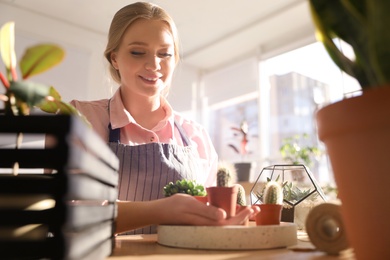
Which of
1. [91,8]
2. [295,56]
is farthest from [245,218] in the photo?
[295,56]

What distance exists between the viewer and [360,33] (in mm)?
371

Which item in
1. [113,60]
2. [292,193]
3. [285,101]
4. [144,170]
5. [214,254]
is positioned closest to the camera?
[214,254]

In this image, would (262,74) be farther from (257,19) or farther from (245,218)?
(245,218)

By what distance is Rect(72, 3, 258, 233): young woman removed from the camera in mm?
1224

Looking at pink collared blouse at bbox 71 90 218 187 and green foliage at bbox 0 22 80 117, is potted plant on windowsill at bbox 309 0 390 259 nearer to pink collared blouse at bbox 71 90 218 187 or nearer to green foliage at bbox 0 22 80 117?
green foliage at bbox 0 22 80 117

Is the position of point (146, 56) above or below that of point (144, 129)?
above

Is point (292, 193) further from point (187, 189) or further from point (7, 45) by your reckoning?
point (7, 45)

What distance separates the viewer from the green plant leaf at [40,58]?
0.40 m

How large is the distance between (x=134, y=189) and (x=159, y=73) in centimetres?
42

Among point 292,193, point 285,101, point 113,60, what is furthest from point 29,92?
point 285,101

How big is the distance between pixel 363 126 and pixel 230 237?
11.3 inches

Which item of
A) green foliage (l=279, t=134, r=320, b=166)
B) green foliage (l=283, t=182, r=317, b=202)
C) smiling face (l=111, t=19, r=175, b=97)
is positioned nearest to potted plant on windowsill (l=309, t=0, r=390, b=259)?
green foliage (l=283, t=182, r=317, b=202)

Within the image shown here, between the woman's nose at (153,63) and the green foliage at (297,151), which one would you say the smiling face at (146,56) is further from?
the green foliage at (297,151)

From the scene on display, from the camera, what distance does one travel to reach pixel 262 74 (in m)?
4.27
